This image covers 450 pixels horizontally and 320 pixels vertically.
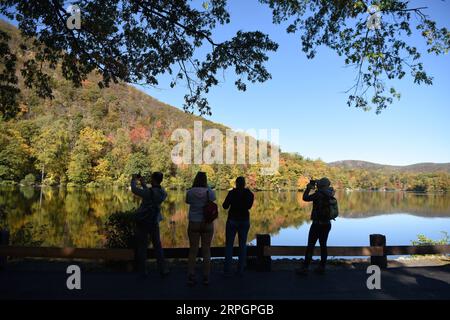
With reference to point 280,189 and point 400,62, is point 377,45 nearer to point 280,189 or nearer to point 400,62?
point 400,62

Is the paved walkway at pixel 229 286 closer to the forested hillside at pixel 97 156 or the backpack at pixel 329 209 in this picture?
the backpack at pixel 329 209

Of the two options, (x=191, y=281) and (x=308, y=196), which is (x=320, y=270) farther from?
(x=191, y=281)

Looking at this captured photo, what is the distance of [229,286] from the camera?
5.41 meters

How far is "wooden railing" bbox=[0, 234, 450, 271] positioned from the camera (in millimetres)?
5887

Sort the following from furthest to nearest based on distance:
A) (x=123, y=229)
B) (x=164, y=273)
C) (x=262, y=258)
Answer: (x=123, y=229) → (x=262, y=258) → (x=164, y=273)

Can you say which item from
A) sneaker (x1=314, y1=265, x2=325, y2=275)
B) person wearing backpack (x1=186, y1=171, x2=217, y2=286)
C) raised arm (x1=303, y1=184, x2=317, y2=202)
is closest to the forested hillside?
person wearing backpack (x1=186, y1=171, x2=217, y2=286)

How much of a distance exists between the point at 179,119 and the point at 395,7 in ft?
552

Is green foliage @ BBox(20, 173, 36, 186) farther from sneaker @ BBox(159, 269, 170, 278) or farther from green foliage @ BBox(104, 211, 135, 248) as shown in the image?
sneaker @ BBox(159, 269, 170, 278)

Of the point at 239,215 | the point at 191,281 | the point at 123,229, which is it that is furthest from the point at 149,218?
the point at 123,229

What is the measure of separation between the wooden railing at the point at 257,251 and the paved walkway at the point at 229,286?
0.98ft

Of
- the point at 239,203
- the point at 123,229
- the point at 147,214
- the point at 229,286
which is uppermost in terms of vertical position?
the point at 239,203

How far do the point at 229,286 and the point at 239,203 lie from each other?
143 centimetres

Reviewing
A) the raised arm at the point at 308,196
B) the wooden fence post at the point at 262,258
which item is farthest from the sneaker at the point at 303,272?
the raised arm at the point at 308,196

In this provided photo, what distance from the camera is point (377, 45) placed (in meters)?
8.06
